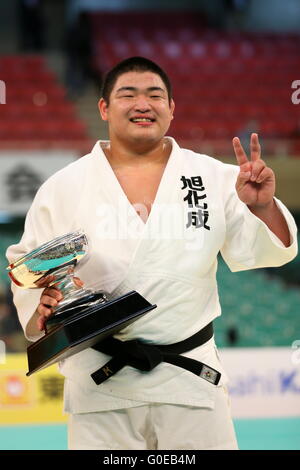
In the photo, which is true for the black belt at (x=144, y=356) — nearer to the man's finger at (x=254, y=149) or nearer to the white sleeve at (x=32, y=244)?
the white sleeve at (x=32, y=244)

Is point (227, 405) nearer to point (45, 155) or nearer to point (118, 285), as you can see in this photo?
point (118, 285)

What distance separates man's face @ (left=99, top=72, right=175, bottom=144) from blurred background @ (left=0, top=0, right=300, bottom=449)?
0.73 m

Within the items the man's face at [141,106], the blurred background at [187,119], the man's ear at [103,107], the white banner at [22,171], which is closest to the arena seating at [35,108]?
the blurred background at [187,119]

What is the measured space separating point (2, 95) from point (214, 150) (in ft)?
11.7

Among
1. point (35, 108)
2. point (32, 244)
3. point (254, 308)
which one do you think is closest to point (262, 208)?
point (32, 244)

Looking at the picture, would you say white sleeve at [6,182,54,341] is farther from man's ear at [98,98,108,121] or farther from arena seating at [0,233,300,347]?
arena seating at [0,233,300,347]

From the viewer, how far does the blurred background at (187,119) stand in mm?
5105

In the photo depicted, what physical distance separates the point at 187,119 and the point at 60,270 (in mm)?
5259

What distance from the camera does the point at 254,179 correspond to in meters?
2.28

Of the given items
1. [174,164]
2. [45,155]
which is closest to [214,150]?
[45,155]

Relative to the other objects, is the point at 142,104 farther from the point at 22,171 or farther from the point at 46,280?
the point at 22,171

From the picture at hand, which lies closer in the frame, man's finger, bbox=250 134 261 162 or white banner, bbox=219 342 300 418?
man's finger, bbox=250 134 261 162

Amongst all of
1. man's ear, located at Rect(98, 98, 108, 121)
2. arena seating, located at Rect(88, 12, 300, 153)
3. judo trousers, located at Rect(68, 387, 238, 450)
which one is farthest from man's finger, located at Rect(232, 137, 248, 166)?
arena seating, located at Rect(88, 12, 300, 153)

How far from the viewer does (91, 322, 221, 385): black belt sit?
2.33 meters
